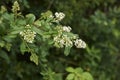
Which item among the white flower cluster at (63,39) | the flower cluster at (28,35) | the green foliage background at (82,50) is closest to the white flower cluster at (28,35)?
the flower cluster at (28,35)

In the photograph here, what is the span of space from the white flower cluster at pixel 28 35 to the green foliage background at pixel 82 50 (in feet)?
1.97

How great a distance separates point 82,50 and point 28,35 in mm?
1602

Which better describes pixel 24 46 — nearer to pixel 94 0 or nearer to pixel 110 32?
pixel 94 0

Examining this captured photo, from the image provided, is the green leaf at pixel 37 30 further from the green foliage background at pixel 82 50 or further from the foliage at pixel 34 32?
the green foliage background at pixel 82 50


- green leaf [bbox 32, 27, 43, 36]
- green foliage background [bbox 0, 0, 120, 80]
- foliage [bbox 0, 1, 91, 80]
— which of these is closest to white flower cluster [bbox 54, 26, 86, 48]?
foliage [bbox 0, 1, 91, 80]

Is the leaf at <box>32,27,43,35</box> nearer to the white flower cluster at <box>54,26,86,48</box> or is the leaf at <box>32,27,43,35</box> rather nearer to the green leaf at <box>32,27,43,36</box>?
the green leaf at <box>32,27,43,36</box>

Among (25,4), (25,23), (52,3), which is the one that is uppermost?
(52,3)

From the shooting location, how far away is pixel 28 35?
2133 mm

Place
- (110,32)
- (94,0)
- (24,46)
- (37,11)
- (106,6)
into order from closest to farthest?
(24,46) < (37,11) < (94,0) < (110,32) < (106,6)

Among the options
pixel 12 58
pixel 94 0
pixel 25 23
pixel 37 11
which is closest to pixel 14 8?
pixel 25 23

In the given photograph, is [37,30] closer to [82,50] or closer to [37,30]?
[37,30]

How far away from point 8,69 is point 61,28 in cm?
96

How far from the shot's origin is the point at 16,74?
3141 mm

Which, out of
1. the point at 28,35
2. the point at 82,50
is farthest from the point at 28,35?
the point at 82,50
